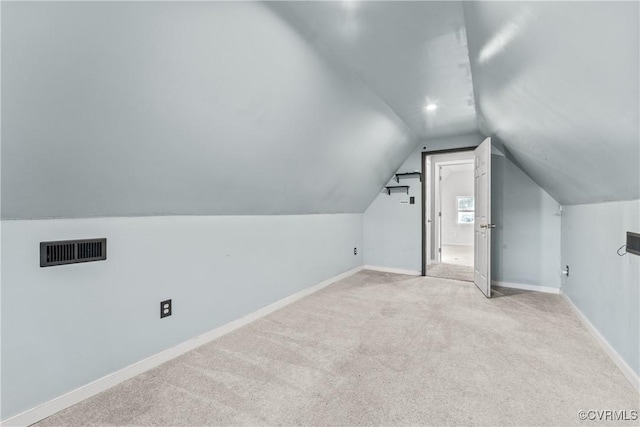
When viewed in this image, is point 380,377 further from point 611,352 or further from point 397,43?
point 397,43

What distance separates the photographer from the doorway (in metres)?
5.33

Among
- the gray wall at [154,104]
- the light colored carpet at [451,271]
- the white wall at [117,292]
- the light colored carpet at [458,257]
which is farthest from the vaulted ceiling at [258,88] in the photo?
the light colored carpet at [458,257]

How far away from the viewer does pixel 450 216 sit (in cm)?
929

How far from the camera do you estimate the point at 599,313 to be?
239 cm

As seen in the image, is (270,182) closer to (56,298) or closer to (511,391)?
(56,298)

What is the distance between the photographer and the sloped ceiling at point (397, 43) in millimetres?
1698

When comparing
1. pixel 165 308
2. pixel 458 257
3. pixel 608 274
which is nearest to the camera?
pixel 165 308

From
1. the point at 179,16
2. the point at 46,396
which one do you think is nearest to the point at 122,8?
the point at 179,16

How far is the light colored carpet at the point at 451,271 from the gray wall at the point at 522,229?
52cm

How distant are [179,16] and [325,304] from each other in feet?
9.53

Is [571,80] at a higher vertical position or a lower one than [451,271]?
higher

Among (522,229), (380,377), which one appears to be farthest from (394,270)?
(380,377)

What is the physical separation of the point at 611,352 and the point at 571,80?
2.06m

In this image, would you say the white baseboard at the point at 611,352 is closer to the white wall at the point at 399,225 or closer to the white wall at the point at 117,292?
the white wall at the point at 399,225
